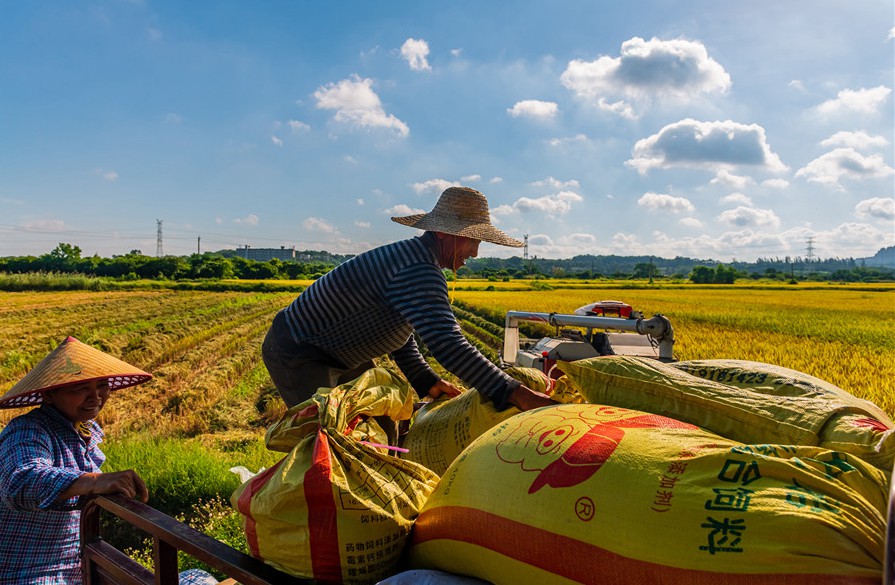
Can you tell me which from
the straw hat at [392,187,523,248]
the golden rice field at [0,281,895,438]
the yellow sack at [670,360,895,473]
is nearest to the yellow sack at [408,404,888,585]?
the yellow sack at [670,360,895,473]

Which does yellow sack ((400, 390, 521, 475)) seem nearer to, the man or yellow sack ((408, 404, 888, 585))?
the man

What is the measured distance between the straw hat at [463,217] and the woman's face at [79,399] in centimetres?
133

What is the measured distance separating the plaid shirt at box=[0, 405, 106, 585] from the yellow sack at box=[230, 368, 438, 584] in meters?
0.74

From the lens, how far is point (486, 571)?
1196 mm

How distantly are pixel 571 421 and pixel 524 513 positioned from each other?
252 mm

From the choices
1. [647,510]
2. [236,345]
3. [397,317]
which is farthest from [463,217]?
[236,345]

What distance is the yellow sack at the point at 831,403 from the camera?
1080 millimetres

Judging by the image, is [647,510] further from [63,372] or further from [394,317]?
[63,372]

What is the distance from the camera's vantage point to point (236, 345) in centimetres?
1305

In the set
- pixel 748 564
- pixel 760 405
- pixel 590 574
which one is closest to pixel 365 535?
pixel 590 574

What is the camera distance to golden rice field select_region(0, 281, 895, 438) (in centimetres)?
703

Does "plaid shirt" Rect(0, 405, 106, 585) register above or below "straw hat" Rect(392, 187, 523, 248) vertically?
below

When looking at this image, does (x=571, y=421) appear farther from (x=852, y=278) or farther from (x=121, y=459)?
(x=852, y=278)

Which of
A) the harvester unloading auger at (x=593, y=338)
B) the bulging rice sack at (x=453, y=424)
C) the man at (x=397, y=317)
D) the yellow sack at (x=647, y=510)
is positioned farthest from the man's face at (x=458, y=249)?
the harvester unloading auger at (x=593, y=338)
